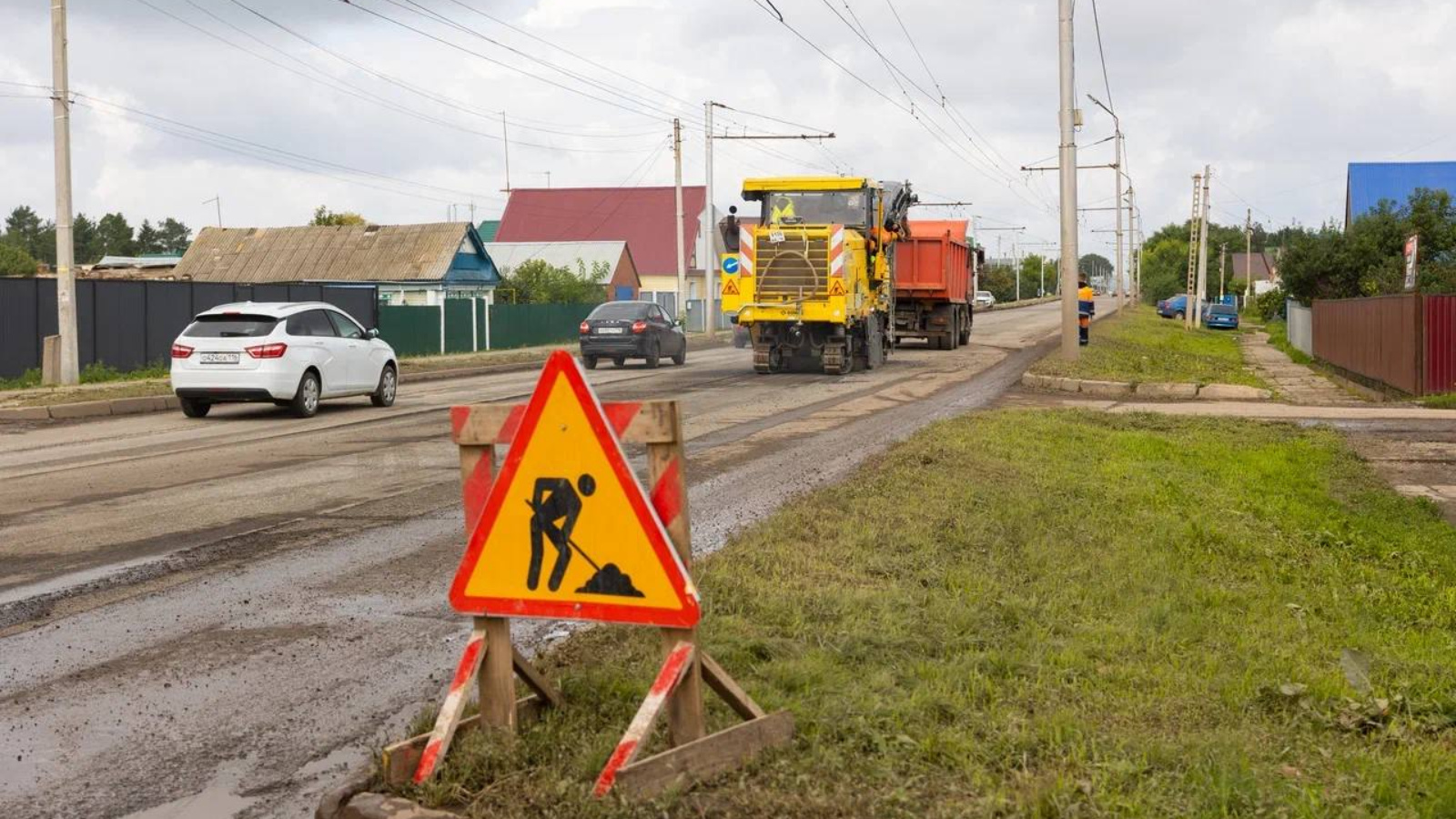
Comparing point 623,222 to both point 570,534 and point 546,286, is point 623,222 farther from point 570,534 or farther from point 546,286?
point 570,534

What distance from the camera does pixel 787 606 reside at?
6.65 metres

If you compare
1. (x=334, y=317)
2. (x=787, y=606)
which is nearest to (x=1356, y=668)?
(x=787, y=606)

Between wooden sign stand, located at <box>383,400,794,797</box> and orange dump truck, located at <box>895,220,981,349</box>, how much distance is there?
30.8 meters

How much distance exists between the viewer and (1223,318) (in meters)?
68.5

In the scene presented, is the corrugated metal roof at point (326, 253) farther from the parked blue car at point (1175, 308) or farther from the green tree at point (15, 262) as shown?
the parked blue car at point (1175, 308)

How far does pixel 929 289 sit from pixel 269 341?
20929 mm

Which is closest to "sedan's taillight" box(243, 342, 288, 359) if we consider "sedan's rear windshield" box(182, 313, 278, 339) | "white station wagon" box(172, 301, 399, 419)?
"white station wagon" box(172, 301, 399, 419)

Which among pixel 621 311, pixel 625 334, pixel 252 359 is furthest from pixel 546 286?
pixel 252 359

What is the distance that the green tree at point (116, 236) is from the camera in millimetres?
125500

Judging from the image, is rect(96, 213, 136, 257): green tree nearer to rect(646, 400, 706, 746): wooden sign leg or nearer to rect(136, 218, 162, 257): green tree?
rect(136, 218, 162, 257): green tree

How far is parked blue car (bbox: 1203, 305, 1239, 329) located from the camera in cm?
6844

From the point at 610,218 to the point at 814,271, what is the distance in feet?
186

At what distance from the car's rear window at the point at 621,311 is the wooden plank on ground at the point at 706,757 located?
27417 mm

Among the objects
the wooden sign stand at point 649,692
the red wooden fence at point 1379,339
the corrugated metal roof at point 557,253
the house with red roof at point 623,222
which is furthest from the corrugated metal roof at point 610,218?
the wooden sign stand at point 649,692
